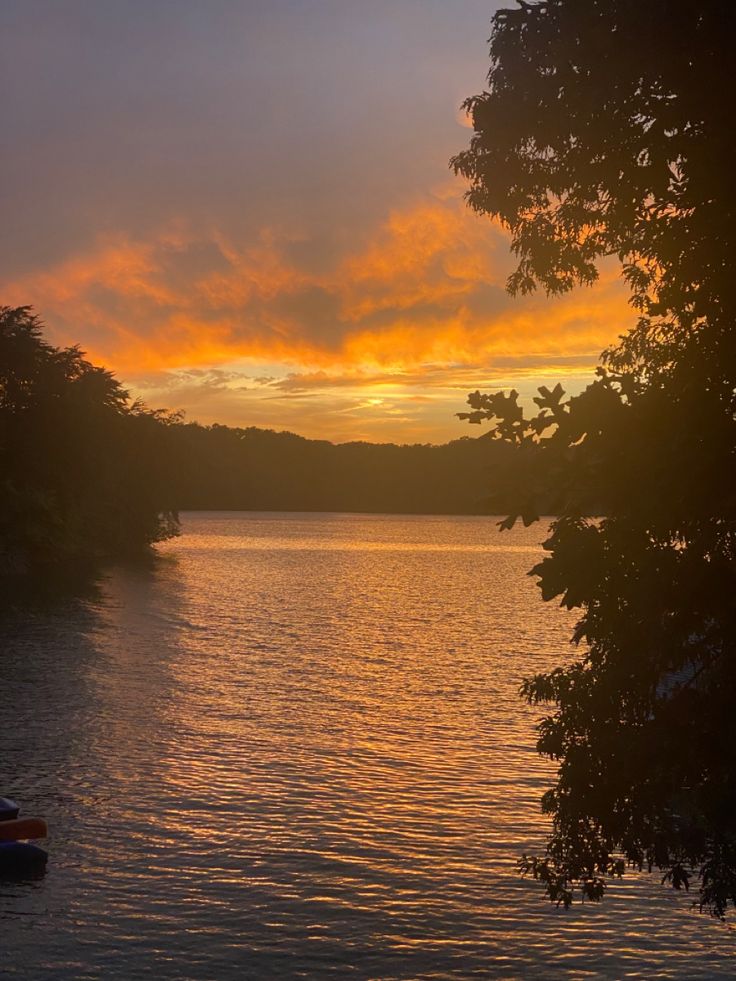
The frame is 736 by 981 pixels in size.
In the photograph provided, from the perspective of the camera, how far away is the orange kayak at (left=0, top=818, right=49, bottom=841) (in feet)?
65.2

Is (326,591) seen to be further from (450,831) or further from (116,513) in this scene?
(450,831)

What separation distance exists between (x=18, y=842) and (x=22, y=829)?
439 millimetres

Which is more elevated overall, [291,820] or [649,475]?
[649,475]

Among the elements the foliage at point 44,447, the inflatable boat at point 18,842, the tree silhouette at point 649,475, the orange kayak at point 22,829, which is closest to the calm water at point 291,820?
the inflatable boat at point 18,842

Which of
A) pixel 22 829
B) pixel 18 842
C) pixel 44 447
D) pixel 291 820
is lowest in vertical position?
pixel 291 820

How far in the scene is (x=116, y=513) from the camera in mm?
118312

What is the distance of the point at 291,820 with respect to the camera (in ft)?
75.8

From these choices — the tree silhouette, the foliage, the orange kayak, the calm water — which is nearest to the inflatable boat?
the orange kayak

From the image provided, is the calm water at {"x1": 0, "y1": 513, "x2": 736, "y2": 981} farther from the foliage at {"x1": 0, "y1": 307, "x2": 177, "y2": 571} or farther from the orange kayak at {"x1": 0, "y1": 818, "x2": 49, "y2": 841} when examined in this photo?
the foliage at {"x1": 0, "y1": 307, "x2": 177, "y2": 571}

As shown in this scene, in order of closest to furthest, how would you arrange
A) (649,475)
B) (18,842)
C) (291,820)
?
(649,475), (18,842), (291,820)

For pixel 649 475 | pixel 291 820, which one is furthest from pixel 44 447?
pixel 649 475

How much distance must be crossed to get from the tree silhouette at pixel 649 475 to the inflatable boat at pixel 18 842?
10.6 meters

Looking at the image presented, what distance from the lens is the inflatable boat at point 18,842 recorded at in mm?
19406

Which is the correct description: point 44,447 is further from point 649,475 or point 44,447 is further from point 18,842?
point 649,475
